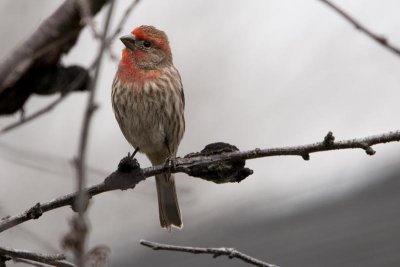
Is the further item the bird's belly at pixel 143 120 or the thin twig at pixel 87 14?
the bird's belly at pixel 143 120

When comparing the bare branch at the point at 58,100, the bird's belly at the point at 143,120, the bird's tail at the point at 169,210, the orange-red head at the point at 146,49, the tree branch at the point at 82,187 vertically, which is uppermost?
the orange-red head at the point at 146,49

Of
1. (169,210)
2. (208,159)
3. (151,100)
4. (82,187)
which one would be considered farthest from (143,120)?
(82,187)

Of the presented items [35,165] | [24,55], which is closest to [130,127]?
[35,165]

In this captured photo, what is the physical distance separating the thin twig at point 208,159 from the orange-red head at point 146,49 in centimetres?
289

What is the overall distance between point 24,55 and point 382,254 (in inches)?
155

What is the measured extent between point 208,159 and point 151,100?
2845 millimetres

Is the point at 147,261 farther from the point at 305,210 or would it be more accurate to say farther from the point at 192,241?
the point at 305,210

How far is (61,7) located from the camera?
6.61 feet

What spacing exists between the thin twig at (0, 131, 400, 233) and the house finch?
2494 millimetres

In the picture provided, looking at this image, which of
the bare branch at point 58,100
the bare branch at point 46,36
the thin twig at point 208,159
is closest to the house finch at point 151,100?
the thin twig at point 208,159

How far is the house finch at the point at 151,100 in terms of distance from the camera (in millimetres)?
5895

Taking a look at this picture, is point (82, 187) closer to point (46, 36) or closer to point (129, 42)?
point (46, 36)

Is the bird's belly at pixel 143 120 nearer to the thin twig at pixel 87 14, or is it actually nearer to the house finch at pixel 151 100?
the house finch at pixel 151 100

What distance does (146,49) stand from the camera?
6.30 m
